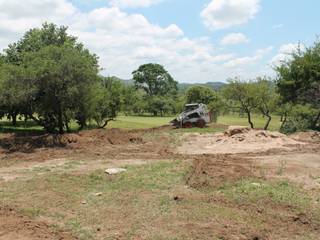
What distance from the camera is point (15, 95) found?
853 inches

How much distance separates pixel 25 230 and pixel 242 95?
23.6 metres

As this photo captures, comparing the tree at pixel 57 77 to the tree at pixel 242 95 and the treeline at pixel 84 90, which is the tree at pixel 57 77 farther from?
the tree at pixel 242 95

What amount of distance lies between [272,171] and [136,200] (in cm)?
544

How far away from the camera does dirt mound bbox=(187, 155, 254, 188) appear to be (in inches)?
496

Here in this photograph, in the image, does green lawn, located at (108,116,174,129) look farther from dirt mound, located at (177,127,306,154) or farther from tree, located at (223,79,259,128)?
dirt mound, located at (177,127,306,154)

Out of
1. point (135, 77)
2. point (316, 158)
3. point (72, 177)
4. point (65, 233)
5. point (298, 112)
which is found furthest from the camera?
point (135, 77)

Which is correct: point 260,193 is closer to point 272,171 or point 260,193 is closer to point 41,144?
point 272,171

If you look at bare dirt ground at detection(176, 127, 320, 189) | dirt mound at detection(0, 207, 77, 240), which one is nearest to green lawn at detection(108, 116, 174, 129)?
bare dirt ground at detection(176, 127, 320, 189)

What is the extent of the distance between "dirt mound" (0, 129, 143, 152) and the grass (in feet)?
24.1

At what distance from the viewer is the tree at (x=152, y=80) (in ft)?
316

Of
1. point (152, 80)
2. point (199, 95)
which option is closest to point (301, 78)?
point (199, 95)

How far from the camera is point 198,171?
14.0 metres

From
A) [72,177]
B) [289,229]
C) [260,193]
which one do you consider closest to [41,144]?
[72,177]

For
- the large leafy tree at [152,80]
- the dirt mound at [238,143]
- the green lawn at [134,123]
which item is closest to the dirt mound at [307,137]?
the dirt mound at [238,143]
